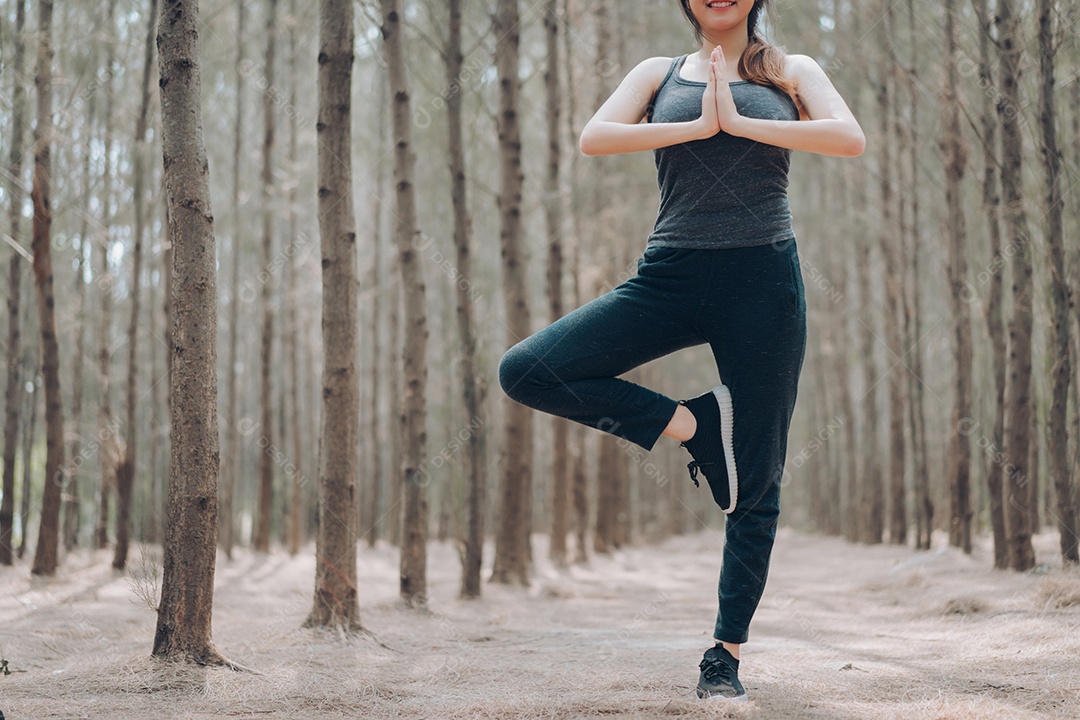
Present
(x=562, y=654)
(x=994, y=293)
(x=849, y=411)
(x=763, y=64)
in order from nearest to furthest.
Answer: (x=763, y=64)
(x=562, y=654)
(x=994, y=293)
(x=849, y=411)

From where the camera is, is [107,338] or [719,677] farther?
[107,338]

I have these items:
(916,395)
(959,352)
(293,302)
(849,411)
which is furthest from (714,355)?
(849,411)

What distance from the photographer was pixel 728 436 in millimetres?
2654

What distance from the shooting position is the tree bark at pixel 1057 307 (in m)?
6.12

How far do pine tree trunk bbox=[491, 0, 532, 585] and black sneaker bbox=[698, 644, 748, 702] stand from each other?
17.2 feet

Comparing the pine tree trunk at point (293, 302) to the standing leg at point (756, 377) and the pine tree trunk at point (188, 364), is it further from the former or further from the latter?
the standing leg at point (756, 377)

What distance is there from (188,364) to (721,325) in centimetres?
189

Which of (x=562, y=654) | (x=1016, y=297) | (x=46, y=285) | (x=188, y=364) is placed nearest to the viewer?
(x=188, y=364)

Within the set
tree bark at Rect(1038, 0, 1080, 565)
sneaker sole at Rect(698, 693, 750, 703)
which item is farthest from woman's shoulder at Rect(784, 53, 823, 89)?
tree bark at Rect(1038, 0, 1080, 565)

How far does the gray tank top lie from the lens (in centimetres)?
263

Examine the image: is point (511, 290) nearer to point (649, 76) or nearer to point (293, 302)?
point (293, 302)

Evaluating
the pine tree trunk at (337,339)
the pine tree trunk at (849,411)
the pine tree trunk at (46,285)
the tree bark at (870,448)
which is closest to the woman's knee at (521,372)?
the pine tree trunk at (337,339)

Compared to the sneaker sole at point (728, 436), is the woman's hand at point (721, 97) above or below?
above

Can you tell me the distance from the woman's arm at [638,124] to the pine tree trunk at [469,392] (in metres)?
4.08
